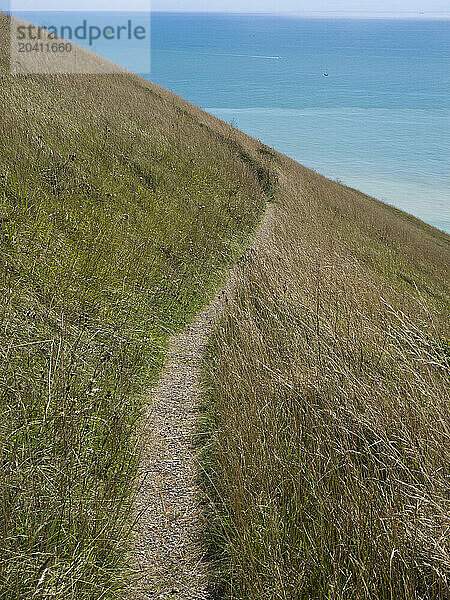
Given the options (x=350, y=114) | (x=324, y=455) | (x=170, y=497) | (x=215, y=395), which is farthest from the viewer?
(x=350, y=114)

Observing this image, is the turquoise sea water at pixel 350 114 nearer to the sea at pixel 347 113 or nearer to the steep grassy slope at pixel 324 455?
the sea at pixel 347 113

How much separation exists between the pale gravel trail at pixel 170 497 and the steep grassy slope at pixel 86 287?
0.66 feet

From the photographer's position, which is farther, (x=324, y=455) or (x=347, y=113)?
(x=347, y=113)

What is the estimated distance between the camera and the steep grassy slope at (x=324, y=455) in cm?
334

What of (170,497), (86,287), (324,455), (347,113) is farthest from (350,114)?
(170,497)

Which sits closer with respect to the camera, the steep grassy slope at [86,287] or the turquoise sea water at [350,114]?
the steep grassy slope at [86,287]

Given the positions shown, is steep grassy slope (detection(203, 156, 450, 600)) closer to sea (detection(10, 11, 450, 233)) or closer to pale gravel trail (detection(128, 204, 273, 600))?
pale gravel trail (detection(128, 204, 273, 600))

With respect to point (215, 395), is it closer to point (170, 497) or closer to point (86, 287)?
point (170, 497)

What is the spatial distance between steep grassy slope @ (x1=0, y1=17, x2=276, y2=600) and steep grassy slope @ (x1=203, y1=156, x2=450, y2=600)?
2.90 feet

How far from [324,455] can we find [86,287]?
13.4ft

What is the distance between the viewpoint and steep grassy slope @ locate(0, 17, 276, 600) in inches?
138

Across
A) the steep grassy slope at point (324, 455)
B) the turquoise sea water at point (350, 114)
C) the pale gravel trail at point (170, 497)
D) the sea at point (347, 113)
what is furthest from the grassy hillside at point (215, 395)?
the turquoise sea water at point (350, 114)

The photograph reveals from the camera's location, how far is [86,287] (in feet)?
23.0

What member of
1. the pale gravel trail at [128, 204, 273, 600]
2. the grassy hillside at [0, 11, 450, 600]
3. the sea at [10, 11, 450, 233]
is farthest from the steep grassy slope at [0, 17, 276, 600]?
the sea at [10, 11, 450, 233]
